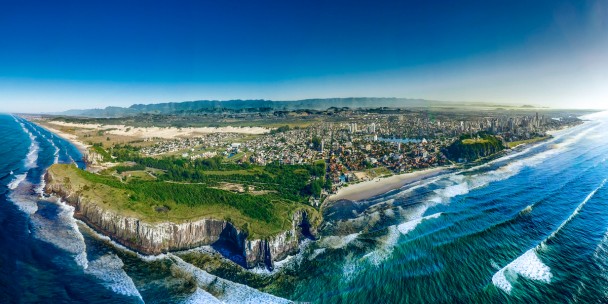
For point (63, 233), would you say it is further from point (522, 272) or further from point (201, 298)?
point (522, 272)

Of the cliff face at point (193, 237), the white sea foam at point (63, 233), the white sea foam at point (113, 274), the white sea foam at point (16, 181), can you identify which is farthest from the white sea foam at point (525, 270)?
the white sea foam at point (16, 181)

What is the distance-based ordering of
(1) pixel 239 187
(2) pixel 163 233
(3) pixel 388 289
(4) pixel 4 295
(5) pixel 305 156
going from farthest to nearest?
(5) pixel 305 156, (1) pixel 239 187, (2) pixel 163 233, (3) pixel 388 289, (4) pixel 4 295

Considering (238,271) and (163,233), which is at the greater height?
(163,233)

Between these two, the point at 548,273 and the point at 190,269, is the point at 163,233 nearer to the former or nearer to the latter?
the point at 190,269

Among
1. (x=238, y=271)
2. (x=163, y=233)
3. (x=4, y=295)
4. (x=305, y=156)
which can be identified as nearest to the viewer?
(x=4, y=295)

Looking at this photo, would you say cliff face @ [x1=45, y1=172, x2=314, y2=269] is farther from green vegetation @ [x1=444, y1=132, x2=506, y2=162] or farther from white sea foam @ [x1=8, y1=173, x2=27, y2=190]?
green vegetation @ [x1=444, y1=132, x2=506, y2=162]

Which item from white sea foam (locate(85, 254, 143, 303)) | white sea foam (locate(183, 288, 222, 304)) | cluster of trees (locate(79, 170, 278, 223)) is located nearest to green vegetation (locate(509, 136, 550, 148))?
cluster of trees (locate(79, 170, 278, 223))

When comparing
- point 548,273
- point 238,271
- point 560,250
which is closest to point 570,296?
point 548,273

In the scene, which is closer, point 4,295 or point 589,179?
point 4,295
